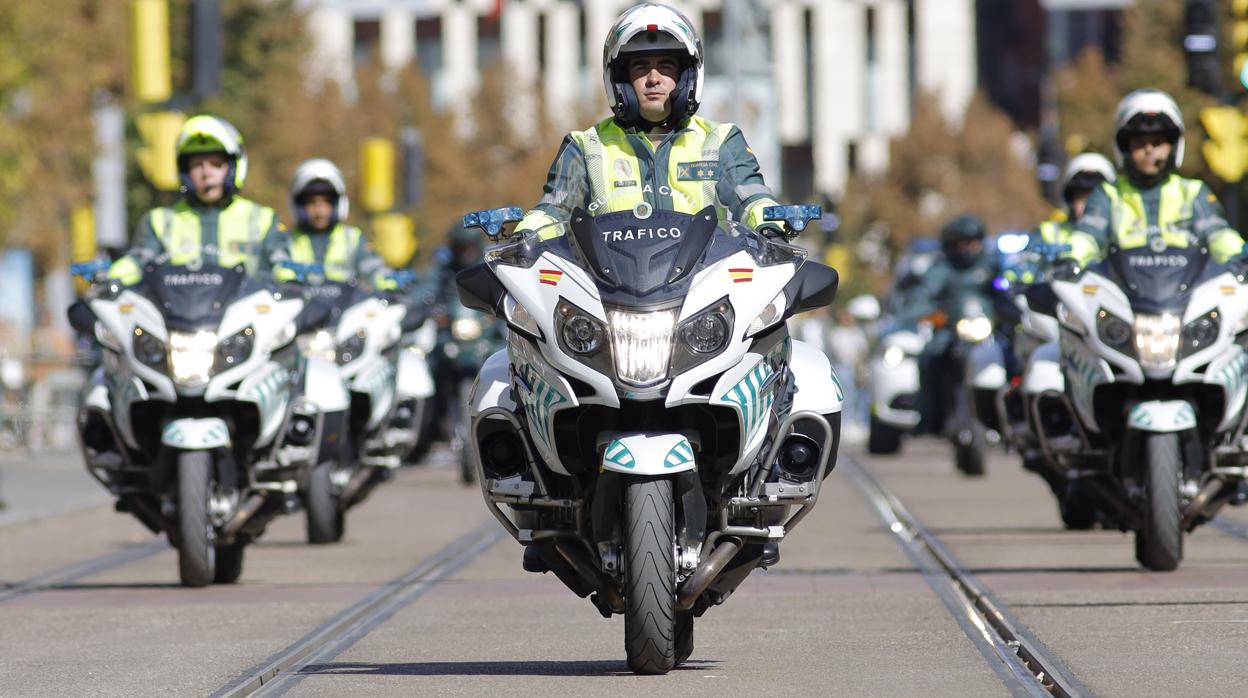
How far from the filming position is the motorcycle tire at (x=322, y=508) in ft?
52.0

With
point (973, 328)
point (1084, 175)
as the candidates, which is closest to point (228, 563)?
point (1084, 175)

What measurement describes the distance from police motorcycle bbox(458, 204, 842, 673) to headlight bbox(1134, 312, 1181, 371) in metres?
3.61

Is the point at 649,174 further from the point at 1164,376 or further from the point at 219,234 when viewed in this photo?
the point at 219,234

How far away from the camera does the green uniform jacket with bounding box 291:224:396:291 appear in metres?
17.8

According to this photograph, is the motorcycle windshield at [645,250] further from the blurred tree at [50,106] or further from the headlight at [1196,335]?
the blurred tree at [50,106]

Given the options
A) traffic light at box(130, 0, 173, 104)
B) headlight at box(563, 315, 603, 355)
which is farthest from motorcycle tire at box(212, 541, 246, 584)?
traffic light at box(130, 0, 173, 104)

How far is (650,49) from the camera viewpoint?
9.48 meters

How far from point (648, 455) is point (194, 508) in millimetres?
4353

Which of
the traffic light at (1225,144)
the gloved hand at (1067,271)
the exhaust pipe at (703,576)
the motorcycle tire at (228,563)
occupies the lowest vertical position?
the motorcycle tire at (228,563)

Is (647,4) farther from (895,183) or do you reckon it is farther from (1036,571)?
(895,183)

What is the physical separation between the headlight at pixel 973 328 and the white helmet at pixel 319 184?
8083mm

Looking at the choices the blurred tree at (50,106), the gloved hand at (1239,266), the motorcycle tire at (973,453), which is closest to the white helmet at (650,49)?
the gloved hand at (1239,266)

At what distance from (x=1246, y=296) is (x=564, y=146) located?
13.7ft

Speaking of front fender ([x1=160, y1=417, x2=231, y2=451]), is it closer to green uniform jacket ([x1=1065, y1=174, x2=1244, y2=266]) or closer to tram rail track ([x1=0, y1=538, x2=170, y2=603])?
tram rail track ([x1=0, y1=538, x2=170, y2=603])
